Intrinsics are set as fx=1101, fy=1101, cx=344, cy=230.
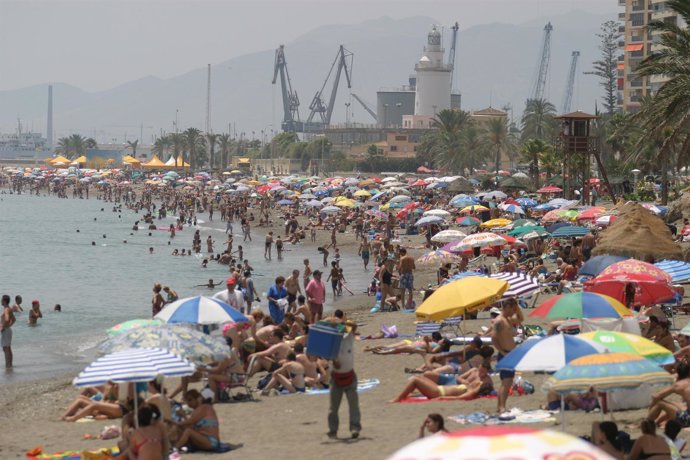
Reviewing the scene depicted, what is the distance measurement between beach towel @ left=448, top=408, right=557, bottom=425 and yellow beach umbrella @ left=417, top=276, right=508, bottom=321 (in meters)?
2.76

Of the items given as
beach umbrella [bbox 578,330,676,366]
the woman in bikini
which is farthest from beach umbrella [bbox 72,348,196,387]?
beach umbrella [bbox 578,330,676,366]

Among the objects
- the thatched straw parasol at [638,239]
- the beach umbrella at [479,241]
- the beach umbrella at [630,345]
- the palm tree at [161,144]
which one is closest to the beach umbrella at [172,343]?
the beach umbrella at [630,345]

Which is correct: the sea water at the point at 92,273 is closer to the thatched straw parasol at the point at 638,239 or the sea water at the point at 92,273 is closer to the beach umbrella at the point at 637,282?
the thatched straw parasol at the point at 638,239

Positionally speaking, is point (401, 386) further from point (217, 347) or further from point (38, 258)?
point (38, 258)

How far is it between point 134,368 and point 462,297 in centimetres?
515

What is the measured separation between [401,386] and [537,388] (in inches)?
72.2

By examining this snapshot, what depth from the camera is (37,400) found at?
1551 centimetres

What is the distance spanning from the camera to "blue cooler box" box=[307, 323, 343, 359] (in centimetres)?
1019

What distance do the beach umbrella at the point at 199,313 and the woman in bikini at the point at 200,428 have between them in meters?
2.51

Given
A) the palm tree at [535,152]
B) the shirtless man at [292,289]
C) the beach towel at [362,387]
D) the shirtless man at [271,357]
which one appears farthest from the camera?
the palm tree at [535,152]

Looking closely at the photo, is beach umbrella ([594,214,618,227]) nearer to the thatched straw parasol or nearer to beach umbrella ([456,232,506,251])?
beach umbrella ([456,232,506,251])

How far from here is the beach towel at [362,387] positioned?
43.8ft

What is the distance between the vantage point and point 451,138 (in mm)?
81688

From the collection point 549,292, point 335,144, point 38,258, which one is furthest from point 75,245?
point 335,144
